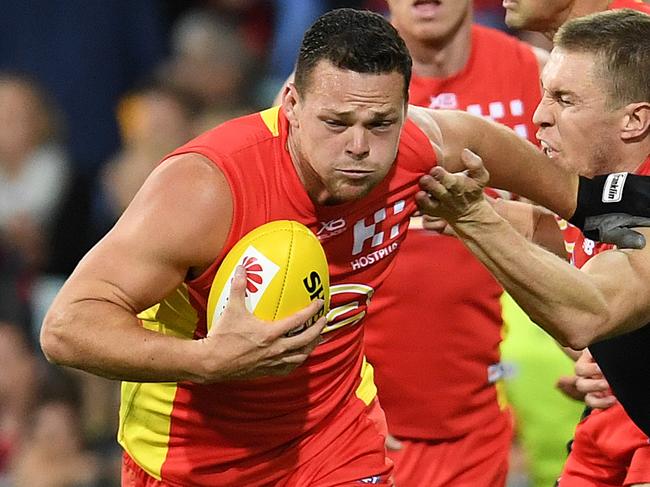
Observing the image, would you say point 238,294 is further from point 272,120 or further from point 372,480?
point 372,480

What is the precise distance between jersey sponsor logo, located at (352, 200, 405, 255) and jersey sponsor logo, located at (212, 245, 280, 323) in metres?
0.51

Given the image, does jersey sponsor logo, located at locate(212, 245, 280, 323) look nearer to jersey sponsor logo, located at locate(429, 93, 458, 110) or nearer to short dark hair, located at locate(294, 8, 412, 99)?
short dark hair, located at locate(294, 8, 412, 99)

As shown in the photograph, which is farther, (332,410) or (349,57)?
(332,410)

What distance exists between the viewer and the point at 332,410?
15.4 ft

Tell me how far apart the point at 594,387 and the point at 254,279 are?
4.57ft

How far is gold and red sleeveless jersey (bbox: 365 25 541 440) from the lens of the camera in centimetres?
566

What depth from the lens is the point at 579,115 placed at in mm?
4426

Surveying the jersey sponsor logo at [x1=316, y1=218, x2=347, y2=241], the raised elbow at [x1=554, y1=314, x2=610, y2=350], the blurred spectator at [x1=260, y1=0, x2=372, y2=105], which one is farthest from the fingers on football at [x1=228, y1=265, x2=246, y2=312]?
the blurred spectator at [x1=260, y1=0, x2=372, y2=105]

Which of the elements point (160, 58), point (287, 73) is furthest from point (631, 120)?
point (160, 58)

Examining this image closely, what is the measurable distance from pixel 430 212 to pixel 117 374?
1025 millimetres

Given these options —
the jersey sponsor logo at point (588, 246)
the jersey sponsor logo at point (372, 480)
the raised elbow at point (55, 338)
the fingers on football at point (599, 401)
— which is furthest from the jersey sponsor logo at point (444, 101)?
the raised elbow at point (55, 338)

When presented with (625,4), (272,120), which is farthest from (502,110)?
(272,120)

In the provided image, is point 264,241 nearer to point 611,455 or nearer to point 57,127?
point 611,455

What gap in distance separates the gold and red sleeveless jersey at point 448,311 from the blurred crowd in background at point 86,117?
2203mm
